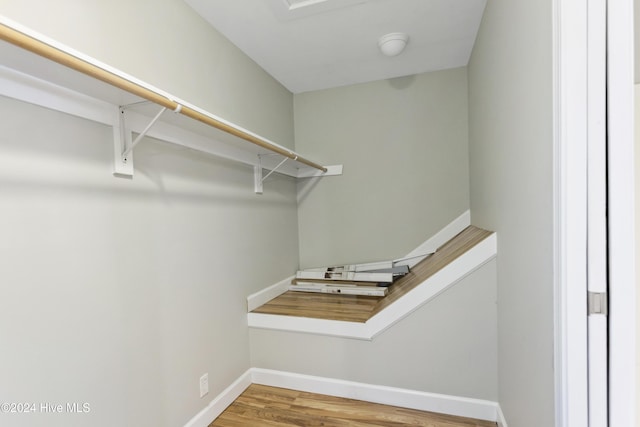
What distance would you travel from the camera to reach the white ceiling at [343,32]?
1.56 m

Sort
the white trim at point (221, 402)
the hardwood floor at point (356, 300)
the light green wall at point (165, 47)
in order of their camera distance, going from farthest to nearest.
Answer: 1. the hardwood floor at point (356, 300)
2. the white trim at point (221, 402)
3. the light green wall at point (165, 47)

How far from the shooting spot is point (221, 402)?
1.67 metres

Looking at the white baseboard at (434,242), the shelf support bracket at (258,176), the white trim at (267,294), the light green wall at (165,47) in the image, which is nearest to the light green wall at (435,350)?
the white trim at (267,294)

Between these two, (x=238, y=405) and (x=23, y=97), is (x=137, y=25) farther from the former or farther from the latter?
(x=238, y=405)

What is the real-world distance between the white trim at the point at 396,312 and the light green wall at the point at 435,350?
37mm

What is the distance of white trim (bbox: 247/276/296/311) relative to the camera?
197cm

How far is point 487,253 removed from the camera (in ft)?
4.92

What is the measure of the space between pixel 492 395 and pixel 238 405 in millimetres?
1409

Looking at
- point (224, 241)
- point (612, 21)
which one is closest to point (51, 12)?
point (224, 241)

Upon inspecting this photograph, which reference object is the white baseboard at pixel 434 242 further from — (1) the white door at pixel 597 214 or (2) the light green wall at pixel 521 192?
(1) the white door at pixel 597 214

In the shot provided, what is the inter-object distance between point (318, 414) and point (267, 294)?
82 cm

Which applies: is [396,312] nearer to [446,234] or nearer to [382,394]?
[382,394]

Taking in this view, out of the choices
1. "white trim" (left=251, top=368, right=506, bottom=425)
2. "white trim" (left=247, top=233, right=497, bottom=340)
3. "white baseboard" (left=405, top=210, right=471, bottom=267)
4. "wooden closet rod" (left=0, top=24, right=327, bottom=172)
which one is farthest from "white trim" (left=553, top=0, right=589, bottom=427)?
"white baseboard" (left=405, top=210, right=471, bottom=267)

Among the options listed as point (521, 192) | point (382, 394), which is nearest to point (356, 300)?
point (382, 394)
